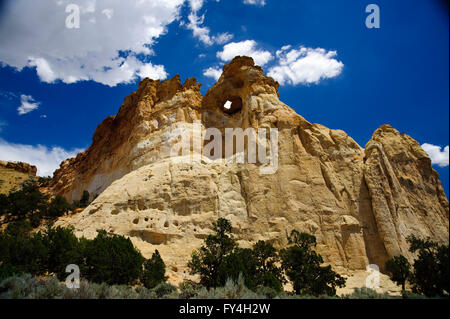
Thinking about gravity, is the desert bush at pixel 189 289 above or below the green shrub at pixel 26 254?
below

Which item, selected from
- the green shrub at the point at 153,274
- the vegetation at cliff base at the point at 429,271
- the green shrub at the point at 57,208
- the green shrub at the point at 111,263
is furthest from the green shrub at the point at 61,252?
the vegetation at cliff base at the point at 429,271

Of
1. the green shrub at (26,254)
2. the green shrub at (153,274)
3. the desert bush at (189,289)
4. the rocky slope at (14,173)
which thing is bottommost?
the desert bush at (189,289)

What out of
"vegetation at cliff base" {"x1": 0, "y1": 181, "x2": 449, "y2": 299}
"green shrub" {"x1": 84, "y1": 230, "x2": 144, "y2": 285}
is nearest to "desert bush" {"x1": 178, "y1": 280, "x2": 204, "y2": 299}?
"vegetation at cliff base" {"x1": 0, "y1": 181, "x2": 449, "y2": 299}

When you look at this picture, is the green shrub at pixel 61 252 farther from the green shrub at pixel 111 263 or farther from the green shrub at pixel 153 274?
the green shrub at pixel 153 274

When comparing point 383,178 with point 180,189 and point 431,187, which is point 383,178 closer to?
point 431,187

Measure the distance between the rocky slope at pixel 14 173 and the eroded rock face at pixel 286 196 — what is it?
42.9m

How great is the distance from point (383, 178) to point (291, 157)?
8.32 meters

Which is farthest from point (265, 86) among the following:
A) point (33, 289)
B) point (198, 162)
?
point (33, 289)

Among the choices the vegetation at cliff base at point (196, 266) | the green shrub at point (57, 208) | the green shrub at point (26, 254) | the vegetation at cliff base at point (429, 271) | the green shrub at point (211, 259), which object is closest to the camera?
the vegetation at cliff base at point (429, 271)

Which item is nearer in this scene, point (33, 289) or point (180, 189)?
point (33, 289)

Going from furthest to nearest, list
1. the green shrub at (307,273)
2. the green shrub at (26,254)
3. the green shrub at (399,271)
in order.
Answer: the green shrub at (399,271)
the green shrub at (26,254)
the green shrub at (307,273)

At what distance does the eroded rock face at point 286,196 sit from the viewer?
959 inches

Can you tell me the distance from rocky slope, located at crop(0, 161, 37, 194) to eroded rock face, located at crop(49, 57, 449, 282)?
42.9m
